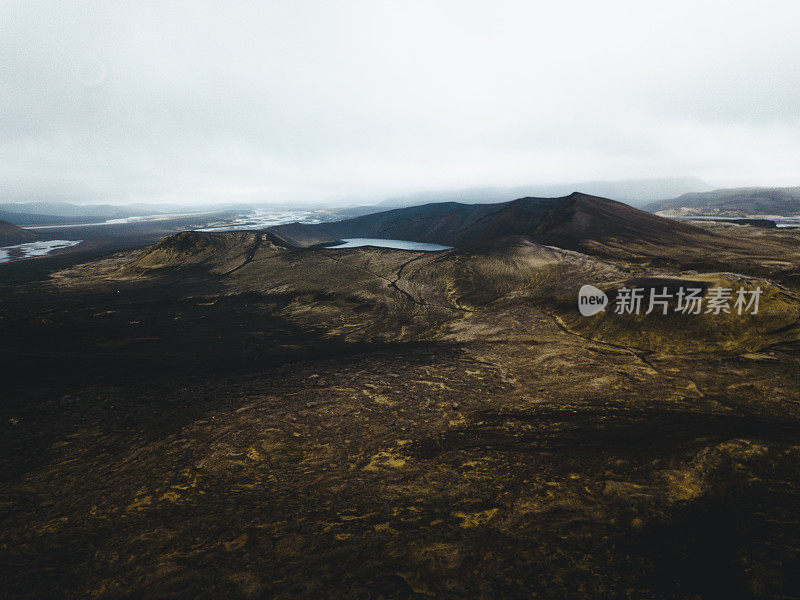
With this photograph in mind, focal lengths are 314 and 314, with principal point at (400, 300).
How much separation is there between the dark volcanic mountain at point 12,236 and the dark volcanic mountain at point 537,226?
379 feet

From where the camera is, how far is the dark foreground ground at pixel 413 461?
4777mm

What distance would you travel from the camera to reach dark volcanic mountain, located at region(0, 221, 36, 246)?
13012cm

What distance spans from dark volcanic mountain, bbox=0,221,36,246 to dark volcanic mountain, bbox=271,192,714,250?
116m

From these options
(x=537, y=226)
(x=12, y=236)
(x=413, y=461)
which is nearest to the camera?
(x=413, y=461)

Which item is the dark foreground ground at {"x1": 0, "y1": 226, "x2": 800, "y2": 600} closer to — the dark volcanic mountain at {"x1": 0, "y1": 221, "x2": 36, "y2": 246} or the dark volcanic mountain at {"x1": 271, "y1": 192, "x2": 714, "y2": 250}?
the dark volcanic mountain at {"x1": 271, "y1": 192, "x2": 714, "y2": 250}

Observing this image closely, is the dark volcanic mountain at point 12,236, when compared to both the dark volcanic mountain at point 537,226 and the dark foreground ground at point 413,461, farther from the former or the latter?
the dark foreground ground at point 413,461

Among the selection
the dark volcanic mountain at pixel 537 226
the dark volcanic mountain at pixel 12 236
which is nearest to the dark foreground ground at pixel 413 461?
the dark volcanic mountain at pixel 537 226

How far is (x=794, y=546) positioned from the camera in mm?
4504

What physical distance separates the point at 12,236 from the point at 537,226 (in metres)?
213

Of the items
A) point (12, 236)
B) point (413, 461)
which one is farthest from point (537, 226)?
point (12, 236)

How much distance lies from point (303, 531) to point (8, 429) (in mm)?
15223

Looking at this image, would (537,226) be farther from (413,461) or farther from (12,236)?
(12,236)

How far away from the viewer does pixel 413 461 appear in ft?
29.4

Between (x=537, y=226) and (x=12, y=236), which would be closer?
(x=537, y=226)
